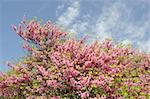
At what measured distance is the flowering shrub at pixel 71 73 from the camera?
16.4m

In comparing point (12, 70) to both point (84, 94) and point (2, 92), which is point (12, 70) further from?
point (84, 94)

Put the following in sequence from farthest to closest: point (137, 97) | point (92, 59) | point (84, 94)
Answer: point (137, 97), point (92, 59), point (84, 94)

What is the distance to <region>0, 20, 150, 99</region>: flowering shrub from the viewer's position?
1636 centimetres

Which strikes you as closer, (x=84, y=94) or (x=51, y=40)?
(x=84, y=94)

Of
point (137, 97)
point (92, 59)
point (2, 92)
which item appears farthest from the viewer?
point (2, 92)

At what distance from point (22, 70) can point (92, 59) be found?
4.13 metres

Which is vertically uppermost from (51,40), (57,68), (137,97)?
(51,40)

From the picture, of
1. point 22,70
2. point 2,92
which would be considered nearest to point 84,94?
point 22,70

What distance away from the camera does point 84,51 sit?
16984 millimetres

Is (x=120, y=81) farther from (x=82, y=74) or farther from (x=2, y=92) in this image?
(x=2, y=92)

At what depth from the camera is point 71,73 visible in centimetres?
1619

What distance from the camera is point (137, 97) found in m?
17.9

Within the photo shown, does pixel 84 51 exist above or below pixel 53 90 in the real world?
above

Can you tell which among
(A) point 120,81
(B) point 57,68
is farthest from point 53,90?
(A) point 120,81
